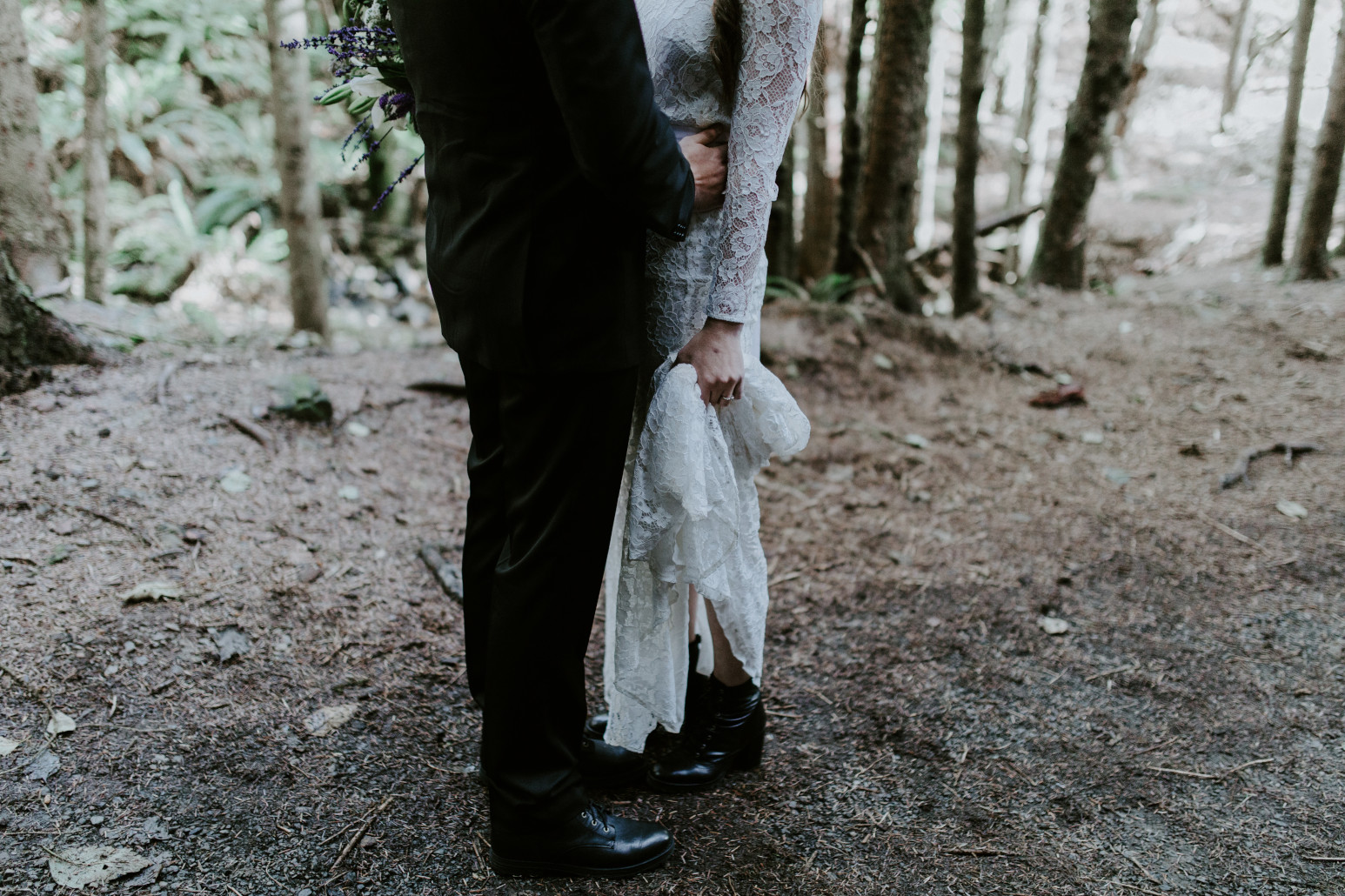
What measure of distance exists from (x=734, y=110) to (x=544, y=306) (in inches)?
21.9

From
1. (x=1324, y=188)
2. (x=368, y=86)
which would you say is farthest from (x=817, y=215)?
(x=368, y=86)

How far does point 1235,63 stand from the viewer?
1872 centimetres

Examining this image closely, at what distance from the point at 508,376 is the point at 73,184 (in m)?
9.63

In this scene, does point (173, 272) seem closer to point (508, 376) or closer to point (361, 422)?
point (361, 422)

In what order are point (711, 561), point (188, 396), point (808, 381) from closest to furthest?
1. point (711, 561)
2. point (188, 396)
3. point (808, 381)

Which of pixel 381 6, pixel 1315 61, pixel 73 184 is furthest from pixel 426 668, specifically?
pixel 1315 61

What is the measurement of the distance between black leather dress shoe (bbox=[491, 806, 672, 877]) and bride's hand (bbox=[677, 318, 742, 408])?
970 millimetres

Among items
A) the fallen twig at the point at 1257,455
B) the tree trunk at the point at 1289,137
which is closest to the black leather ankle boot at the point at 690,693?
the fallen twig at the point at 1257,455

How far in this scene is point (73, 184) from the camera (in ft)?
27.7

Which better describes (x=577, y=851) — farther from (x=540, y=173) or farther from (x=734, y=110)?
(x=734, y=110)

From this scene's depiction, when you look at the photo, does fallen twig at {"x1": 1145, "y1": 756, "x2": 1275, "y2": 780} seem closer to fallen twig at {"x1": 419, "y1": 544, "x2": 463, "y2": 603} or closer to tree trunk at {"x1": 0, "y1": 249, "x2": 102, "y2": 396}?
fallen twig at {"x1": 419, "y1": 544, "x2": 463, "y2": 603}

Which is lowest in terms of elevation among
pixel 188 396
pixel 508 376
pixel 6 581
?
pixel 6 581

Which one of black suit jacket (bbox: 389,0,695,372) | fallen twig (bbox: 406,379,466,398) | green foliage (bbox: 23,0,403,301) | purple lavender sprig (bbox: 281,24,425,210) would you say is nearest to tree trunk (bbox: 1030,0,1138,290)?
fallen twig (bbox: 406,379,466,398)

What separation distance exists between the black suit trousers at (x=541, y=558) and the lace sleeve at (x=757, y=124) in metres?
0.31
